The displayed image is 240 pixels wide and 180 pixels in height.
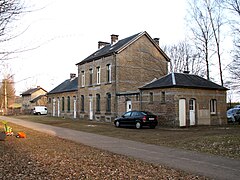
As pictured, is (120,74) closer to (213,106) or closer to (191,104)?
(191,104)

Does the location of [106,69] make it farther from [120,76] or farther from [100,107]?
[100,107]

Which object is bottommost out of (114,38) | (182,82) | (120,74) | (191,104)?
(191,104)

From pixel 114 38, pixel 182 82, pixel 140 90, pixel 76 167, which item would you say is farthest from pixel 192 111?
pixel 76 167

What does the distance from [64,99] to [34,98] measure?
30603 mm

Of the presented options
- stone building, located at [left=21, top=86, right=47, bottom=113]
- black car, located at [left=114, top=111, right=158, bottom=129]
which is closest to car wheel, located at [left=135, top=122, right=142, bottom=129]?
black car, located at [left=114, top=111, right=158, bottom=129]

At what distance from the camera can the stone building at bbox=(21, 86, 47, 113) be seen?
68.5 m

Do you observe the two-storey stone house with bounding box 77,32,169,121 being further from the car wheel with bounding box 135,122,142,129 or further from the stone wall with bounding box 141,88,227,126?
the car wheel with bounding box 135,122,142,129

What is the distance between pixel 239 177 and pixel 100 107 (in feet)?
86.0

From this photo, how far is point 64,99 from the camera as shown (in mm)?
43188

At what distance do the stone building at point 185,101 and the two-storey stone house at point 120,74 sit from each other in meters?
2.50

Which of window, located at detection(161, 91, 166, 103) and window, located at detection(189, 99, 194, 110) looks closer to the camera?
window, located at detection(161, 91, 166, 103)

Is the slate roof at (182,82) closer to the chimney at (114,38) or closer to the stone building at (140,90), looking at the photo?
the stone building at (140,90)

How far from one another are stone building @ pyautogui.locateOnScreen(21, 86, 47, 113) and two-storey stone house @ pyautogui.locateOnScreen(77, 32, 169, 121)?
35.2 metres

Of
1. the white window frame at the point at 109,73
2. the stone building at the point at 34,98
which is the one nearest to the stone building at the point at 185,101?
the white window frame at the point at 109,73
